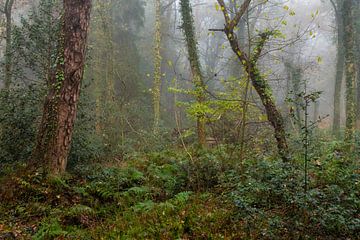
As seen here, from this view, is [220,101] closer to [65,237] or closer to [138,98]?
[65,237]

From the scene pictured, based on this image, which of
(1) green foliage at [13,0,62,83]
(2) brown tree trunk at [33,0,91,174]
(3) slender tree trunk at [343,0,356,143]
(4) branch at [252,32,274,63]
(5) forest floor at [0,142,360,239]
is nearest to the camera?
(5) forest floor at [0,142,360,239]

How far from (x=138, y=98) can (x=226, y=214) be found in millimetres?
16374

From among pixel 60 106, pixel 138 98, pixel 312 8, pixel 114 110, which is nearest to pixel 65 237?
pixel 60 106

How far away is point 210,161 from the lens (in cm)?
783

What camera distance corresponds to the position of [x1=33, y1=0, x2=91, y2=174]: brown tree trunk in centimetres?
734

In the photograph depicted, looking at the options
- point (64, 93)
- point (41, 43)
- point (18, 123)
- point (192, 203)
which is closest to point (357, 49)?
point (192, 203)

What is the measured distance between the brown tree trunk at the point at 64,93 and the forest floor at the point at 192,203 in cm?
60

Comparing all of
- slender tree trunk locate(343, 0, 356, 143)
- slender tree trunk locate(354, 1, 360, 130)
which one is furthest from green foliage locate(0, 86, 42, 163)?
slender tree trunk locate(354, 1, 360, 130)

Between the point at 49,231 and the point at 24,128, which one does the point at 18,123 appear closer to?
the point at 24,128

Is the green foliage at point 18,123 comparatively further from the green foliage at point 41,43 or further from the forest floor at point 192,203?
the forest floor at point 192,203

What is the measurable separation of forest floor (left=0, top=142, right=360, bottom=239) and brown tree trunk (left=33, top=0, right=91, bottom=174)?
60 centimetres

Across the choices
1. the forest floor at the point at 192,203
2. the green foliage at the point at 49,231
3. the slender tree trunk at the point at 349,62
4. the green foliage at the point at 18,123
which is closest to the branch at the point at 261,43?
the forest floor at the point at 192,203

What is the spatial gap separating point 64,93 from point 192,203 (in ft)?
13.4

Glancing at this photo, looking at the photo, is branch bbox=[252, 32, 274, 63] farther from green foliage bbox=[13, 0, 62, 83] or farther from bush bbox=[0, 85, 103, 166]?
green foliage bbox=[13, 0, 62, 83]
